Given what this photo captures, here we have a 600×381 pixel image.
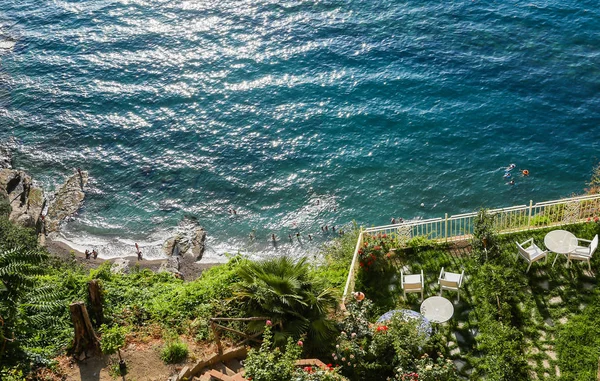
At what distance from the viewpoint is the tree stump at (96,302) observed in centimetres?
1623

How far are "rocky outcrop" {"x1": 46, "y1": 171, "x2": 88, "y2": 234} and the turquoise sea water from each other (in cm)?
60

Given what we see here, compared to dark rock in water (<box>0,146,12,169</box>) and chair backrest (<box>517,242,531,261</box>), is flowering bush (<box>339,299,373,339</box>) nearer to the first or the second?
chair backrest (<box>517,242,531,261</box>)

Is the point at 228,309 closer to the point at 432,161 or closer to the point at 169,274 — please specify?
the point at 169,274

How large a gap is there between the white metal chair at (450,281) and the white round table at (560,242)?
2989 millimetres

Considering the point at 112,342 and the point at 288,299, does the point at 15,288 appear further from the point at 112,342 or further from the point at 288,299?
the point at 288,299

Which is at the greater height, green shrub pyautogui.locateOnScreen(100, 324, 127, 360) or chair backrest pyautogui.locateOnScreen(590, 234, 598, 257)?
chair backrest pyautogui.locateOnScreen(590, 234, 598, 257)

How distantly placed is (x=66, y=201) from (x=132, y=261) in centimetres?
685

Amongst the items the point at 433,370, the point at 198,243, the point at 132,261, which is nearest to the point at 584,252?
the point at 433,370

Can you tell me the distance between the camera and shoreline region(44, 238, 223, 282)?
26355 millimetres

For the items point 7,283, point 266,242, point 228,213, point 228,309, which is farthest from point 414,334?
point 228,213

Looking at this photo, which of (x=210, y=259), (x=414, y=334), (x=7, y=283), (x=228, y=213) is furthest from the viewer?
(x=228, y=213)

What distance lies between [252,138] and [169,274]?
14.2 metres

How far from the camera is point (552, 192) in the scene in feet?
96.2

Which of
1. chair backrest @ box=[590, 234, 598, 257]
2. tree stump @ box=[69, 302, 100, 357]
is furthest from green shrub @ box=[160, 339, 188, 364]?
chair backrest @ box=[590, 234, 598, 257]
